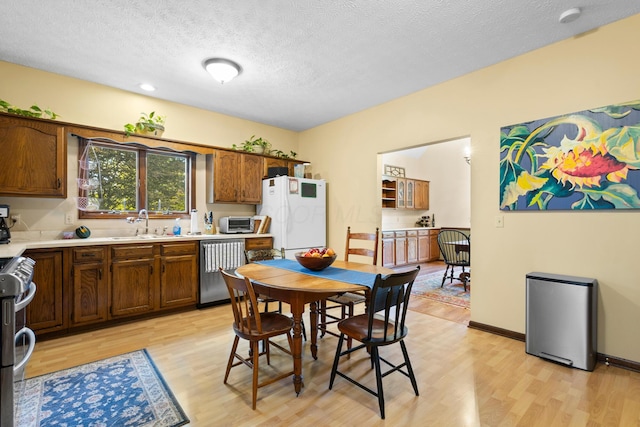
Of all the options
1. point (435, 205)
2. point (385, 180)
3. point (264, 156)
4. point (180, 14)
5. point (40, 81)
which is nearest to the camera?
point (180, 14)

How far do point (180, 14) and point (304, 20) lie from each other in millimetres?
949

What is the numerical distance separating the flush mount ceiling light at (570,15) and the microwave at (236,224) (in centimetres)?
398

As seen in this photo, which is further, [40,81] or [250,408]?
[40,81]

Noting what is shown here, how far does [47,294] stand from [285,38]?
10.6 feet

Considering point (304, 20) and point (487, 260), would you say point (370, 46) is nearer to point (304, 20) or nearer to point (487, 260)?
point (304, 20)

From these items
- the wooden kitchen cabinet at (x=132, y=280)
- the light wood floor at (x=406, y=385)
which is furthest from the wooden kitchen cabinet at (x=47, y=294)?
the wooden kitchen cabinet at (x=132, y=280)

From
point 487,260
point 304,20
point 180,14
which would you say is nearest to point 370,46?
point 304,20

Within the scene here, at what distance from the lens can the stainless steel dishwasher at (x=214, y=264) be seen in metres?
3.79

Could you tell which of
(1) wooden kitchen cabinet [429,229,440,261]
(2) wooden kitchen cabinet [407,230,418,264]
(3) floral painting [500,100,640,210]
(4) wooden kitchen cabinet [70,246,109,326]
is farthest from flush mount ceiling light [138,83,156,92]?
(1) wooden kitchen cabinet [429,229,440,261]

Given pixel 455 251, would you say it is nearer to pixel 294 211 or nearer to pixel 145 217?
pixel 294 211

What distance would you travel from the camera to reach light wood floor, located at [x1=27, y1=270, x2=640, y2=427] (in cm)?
176

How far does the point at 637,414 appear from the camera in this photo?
1779 millimetres

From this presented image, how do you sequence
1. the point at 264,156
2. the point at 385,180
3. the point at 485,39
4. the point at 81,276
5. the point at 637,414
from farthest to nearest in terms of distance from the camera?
1. the point at 385,180
2. the point at 264,156
3. the point at 81,276
4. the point at 485,39
5. the point at 637,414

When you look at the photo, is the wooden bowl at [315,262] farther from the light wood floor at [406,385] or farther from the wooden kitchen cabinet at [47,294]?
the wooden kitchen cabinet at [47,294]
